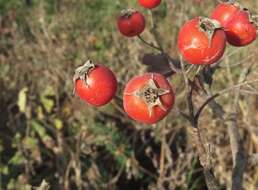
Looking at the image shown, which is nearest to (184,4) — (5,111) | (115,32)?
(115,32)

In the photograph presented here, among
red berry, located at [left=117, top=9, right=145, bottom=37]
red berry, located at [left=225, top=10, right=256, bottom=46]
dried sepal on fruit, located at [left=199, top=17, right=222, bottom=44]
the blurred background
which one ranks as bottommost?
the blurred background

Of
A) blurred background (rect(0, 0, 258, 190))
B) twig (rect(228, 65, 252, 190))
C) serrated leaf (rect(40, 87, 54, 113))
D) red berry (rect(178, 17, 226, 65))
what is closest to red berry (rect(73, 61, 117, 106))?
red berry (rect(178, 17, 226, 65))

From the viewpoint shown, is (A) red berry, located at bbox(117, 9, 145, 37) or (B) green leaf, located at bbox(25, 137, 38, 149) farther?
(B) green leaf, located at bbox(25, 137, 38, 149)

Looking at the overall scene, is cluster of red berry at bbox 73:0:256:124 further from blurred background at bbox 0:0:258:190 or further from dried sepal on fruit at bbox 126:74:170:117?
Answer: blurred background at bbox 0:0:258:190

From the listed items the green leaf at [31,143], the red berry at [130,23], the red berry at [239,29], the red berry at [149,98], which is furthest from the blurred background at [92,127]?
the red berry at [149,98]

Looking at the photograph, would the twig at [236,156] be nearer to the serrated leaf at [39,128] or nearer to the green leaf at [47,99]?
the serrated leaf at [39,128]

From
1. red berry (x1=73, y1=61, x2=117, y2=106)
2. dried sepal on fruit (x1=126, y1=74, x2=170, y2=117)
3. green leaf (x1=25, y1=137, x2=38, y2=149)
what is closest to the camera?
dried sepal on fruit (x1=126, y1=74, x2=170, y2=117)

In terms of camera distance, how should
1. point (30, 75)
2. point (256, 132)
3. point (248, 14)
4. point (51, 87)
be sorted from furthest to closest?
point (30, 75) < point (51, 87) < point (256, 132) < point (248, 14)

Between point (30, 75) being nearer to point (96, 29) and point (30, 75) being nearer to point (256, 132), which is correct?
point (96, 29)
